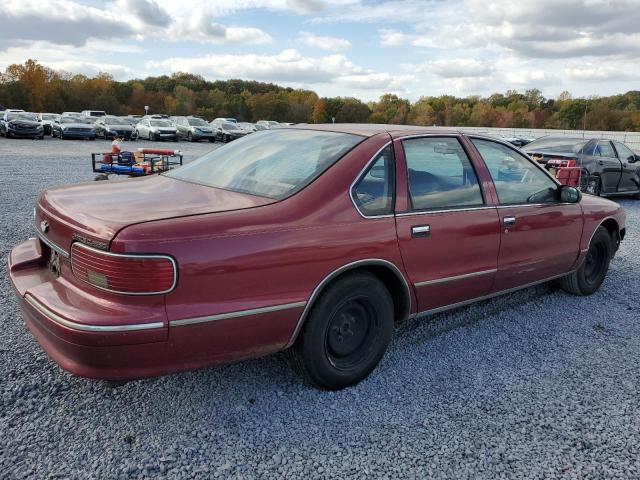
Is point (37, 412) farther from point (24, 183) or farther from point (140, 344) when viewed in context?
point (24, 183)

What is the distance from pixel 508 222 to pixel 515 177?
50cm

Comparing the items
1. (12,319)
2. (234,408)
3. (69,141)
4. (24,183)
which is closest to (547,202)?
(234,408)

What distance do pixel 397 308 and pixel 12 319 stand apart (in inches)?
113

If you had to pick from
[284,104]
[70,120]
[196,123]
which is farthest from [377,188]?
[284,104]

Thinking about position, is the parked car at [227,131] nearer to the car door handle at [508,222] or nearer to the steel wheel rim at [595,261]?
the steel wheel rim at [595,261]

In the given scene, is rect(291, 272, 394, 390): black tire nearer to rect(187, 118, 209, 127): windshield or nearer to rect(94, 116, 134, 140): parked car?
rect(94, 116, 134, 140): parked car

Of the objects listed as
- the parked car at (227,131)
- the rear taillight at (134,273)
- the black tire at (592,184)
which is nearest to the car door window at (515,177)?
the rear taillight at (134,273)

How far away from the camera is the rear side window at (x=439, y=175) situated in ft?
11.5

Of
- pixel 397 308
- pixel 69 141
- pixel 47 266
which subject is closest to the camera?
pixel 47 266

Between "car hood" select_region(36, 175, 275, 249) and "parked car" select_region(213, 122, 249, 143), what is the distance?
33106mm

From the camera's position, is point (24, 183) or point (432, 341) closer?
point (432, 341)

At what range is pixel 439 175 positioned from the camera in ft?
12.2

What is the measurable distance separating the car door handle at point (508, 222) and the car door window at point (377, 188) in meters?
1.11

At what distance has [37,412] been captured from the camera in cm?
284
